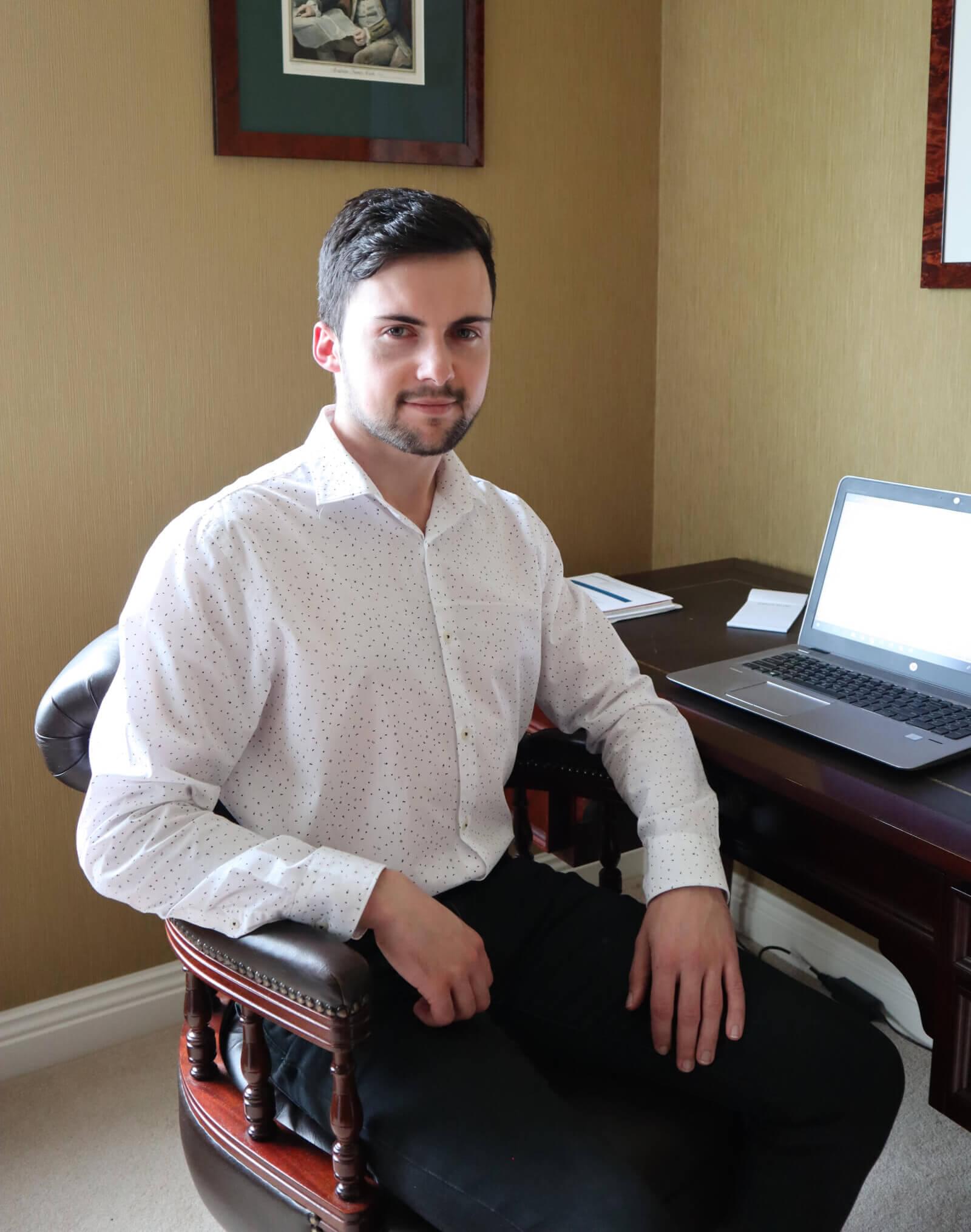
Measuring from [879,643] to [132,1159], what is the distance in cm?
140

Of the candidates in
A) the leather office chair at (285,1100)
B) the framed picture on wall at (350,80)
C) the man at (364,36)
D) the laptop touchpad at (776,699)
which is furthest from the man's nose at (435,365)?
the man at (364,36)

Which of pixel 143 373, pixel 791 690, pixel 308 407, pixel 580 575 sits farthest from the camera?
pixel 580 575

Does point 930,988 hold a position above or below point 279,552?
below

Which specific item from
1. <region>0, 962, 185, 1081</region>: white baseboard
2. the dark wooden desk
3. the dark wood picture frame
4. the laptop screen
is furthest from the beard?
<region>0, 962, 185, 1081</region>: white baseboard

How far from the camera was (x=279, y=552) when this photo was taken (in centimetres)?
127

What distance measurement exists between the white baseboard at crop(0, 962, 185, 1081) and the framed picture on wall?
146cm

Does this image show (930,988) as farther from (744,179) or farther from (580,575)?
(744,179)

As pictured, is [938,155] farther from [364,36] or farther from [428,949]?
[428,949]

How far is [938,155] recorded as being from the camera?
1.78 metres

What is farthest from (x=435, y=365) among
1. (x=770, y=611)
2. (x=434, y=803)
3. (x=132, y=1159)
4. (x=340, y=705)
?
(x=132, y=1159)

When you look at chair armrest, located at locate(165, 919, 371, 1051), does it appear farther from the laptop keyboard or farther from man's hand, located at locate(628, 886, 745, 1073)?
the laptop keyboard

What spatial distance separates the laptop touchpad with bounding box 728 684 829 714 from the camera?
1472mm

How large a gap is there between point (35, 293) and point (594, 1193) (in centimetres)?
149

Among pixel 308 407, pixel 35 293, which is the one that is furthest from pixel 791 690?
pixel 35 293
